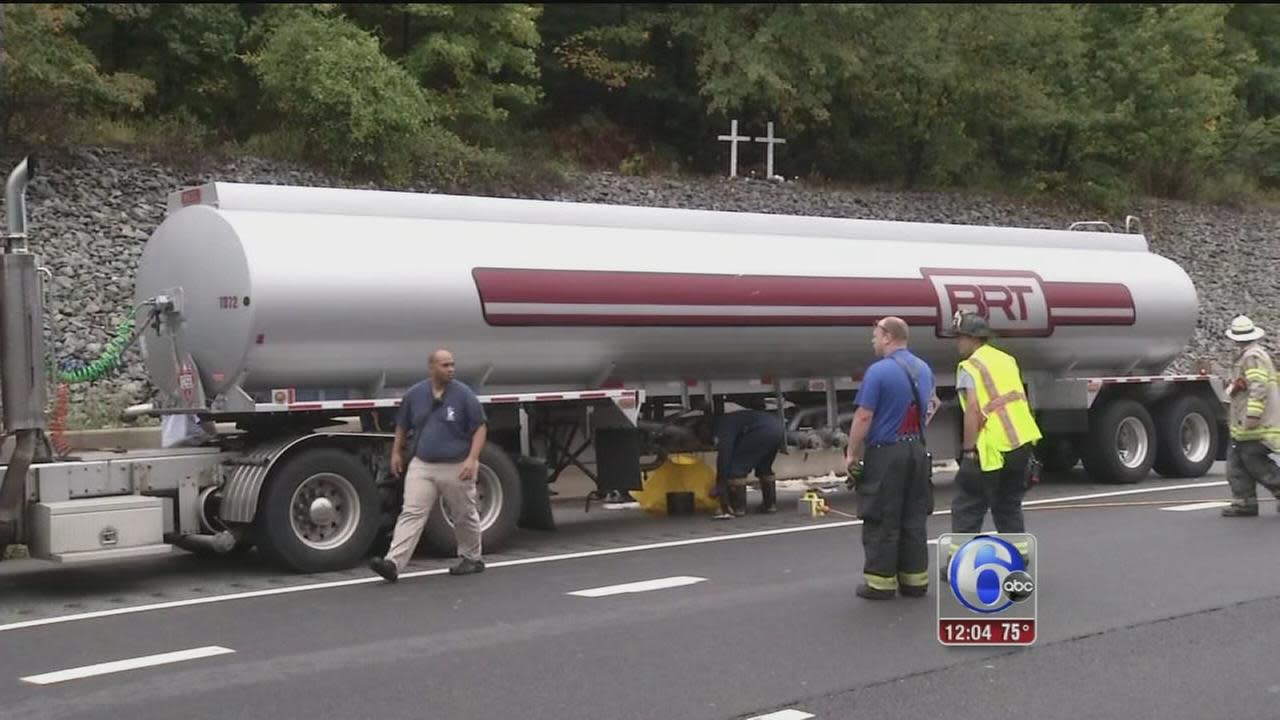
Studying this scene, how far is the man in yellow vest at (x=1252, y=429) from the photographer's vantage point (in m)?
14.2

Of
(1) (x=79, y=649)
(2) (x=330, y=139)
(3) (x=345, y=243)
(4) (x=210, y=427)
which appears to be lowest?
(1) (x=79, y=649)

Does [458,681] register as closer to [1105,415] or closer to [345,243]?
[345,243]

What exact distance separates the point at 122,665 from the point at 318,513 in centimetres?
372

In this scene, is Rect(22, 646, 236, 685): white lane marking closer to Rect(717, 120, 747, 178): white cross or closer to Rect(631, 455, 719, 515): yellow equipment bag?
Rect(631, 455, 719, 515): yellow equipment bag

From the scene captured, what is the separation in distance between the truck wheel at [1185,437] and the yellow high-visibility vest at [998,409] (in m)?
9.93

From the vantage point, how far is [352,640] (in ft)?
29.1

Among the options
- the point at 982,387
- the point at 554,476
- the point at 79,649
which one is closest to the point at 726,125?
the point at 554,476

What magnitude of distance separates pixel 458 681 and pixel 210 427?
572cm

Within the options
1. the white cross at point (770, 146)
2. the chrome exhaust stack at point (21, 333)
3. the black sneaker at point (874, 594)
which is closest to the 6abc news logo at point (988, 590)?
the black sneaker at point (874, 594)

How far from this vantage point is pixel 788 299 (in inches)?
599

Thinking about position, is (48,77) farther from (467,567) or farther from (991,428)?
(991,428)

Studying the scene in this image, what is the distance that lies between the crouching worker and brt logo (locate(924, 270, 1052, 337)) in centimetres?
257

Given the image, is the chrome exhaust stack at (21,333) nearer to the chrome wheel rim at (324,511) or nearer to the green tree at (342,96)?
the chrome wheel rim at (324,511)

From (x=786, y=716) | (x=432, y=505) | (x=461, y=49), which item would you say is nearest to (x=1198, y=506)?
(x=432, y=505)
